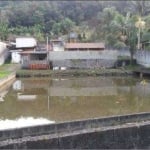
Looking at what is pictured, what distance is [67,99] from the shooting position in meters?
22.6

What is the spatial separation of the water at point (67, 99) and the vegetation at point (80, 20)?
1268 cm

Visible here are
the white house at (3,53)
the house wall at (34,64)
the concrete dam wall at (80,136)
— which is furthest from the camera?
the white house at (3,53)

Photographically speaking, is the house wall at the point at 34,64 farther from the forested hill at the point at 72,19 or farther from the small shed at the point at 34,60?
the forested hill at the point at 72,19

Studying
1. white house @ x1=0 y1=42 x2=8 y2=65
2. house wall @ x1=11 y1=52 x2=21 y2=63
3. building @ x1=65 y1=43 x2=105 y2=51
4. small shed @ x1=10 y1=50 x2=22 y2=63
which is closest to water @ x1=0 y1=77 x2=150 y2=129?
white house @ x1=0 y1=42 x2=8 y2=65

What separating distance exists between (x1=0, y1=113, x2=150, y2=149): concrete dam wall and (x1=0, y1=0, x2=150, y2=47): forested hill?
35.0 m

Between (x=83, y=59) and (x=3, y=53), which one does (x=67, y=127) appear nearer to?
(x=83, y=59)

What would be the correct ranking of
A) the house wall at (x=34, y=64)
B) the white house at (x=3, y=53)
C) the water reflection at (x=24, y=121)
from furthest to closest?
1. the white house at (x=3, y=53)
2. the house wall at (x=34, y=64)
3. the water reflection at (x=24, y=121)

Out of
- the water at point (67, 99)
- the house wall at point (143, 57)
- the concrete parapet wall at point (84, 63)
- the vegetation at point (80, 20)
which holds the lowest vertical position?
the water at point (67, 99)

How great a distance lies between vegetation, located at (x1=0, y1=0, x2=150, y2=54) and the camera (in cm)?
4716

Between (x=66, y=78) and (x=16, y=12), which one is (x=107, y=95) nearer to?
(x=66, y=78)

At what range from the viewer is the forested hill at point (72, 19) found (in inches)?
1964

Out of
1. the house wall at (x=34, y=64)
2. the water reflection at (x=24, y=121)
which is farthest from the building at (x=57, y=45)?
the water reflection at (x=24, y=121)

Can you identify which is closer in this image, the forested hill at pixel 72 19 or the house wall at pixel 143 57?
the house wall at pixel 143 57

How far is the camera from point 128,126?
10039 mm
